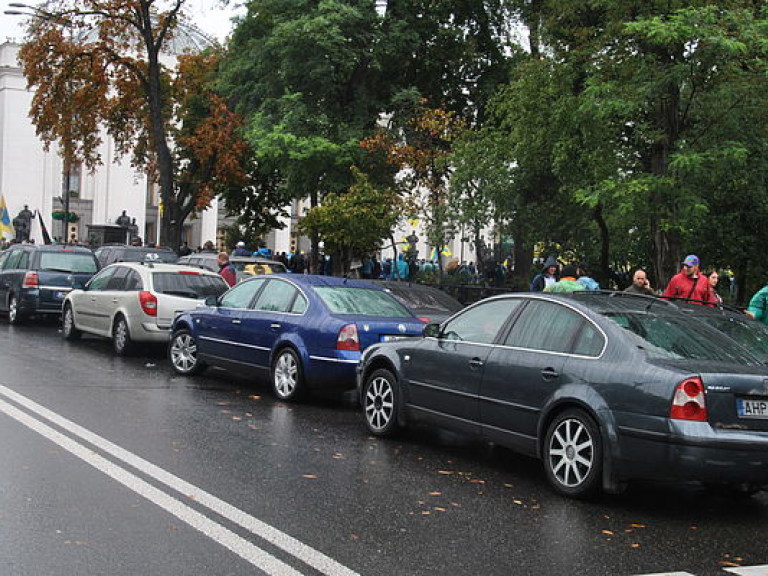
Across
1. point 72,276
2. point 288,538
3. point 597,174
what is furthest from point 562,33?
point 288,538

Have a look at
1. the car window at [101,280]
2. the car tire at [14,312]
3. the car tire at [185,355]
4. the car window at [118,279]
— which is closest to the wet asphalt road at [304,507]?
the car tire at [185,355]

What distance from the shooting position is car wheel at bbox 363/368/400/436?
9508mm

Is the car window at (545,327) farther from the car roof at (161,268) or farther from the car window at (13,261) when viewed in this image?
the car window at (13,261)

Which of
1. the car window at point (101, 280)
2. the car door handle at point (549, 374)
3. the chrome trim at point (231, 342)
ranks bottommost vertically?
the chrome trim at point (231, 342)

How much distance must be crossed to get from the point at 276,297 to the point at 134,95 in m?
25.7

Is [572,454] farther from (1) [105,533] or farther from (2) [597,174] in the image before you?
(2) [597,174]

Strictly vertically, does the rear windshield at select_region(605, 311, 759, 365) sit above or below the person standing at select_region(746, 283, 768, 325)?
below

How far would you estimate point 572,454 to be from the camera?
7.47 m

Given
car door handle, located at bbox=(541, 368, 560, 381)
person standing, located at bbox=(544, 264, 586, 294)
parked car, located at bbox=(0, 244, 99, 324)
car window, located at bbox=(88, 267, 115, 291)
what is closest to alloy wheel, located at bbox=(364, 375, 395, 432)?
car door handle, located at bbox=(541, 368, 560, 381)

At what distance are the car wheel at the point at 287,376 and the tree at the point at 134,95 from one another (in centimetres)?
2299

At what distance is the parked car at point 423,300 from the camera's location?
15086mm

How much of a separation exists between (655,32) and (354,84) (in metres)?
15.0

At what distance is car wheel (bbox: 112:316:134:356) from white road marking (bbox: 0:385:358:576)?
219 inches

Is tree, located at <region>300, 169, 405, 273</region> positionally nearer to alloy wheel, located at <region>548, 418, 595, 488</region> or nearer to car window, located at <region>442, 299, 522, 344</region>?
car window, located at <region>442, 299, 522, 344</region>
